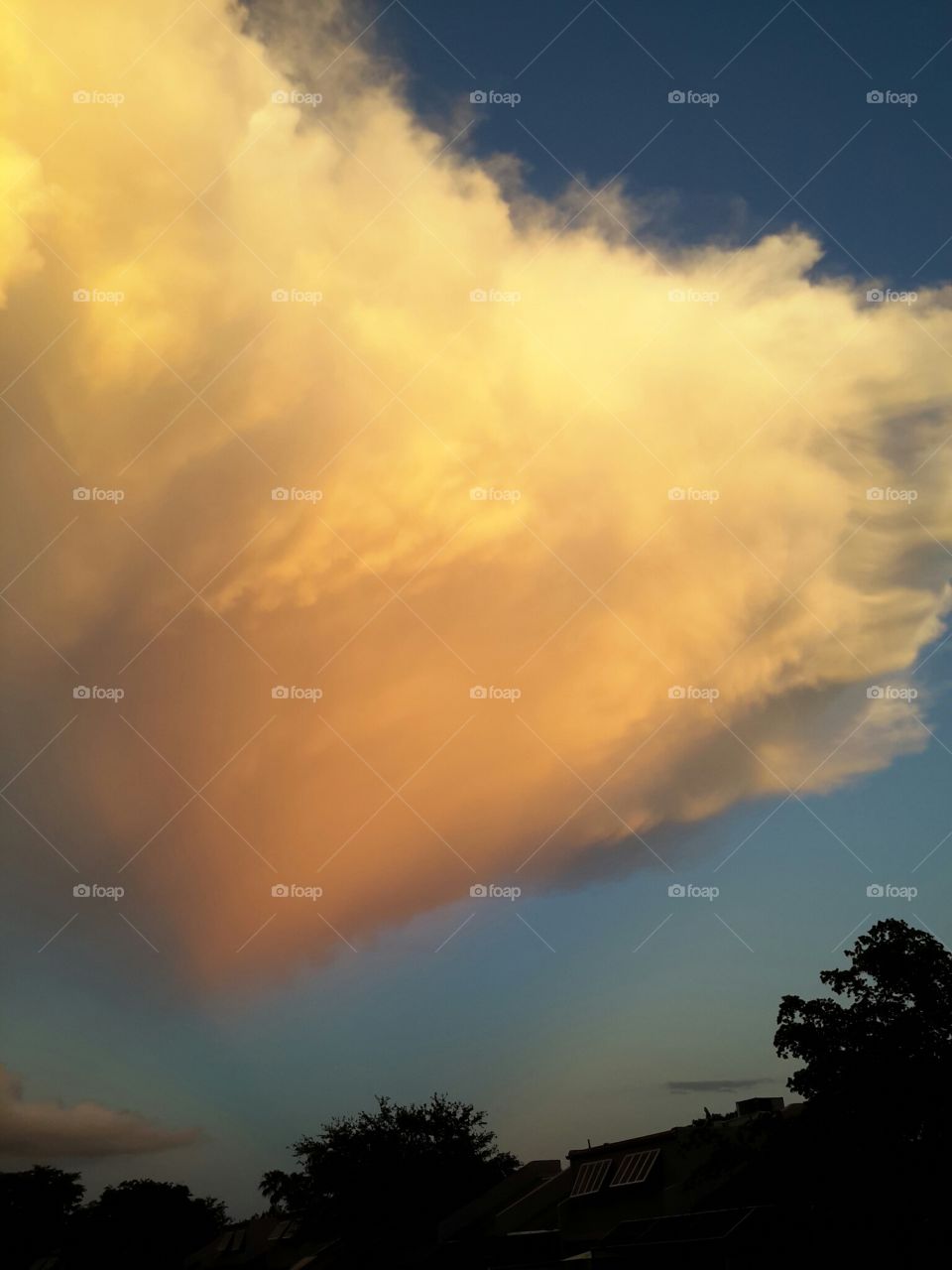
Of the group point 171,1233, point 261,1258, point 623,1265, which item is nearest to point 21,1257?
point 171,1233

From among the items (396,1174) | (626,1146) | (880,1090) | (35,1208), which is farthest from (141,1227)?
(880,1090)

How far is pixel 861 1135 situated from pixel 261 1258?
5478cm

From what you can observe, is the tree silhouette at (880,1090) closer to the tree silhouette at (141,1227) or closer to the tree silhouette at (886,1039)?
the tree silhouette at (886,1039)

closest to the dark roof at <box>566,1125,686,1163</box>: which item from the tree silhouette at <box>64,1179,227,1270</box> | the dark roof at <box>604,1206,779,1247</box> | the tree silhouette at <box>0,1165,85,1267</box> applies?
the dark roof at <box>604,1206,779,1247</box>

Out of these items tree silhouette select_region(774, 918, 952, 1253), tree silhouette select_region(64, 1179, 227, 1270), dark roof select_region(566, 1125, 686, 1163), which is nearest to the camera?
tree silhouette select_region(774, 918, 952, 1253)

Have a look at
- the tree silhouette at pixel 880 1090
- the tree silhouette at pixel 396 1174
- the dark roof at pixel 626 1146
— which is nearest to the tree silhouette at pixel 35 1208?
the tree silhouette at pixel 396 1174

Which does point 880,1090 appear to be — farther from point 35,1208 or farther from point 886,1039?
point 35,1208

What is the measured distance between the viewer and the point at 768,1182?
2180 centimetres

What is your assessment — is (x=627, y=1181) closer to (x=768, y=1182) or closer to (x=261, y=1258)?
(x=768, y=1182)

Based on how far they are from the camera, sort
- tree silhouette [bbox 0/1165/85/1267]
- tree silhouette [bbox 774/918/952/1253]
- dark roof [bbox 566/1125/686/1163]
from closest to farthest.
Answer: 1. tree silhouette [bbox 774/918/952/1253]
2. dark roof [bbox 566/1125/686/1163]
3. tree silhouette [bbox 0/1165/85/1267]

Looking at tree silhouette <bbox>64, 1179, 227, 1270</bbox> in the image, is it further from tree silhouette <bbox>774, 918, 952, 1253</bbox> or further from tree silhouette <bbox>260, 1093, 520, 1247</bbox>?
tree silhouette <bbox>774, 918, 952, 1253</bbox>

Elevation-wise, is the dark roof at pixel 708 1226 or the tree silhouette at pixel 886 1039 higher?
the tree silhouette at pixel 886 1039

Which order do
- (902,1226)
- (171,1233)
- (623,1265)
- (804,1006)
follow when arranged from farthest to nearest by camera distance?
(171,1233) < (623,1265) < (804,1006) < (902,1226)

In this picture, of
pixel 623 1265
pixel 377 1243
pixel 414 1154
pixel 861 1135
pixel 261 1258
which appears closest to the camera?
pixel 861 1135
